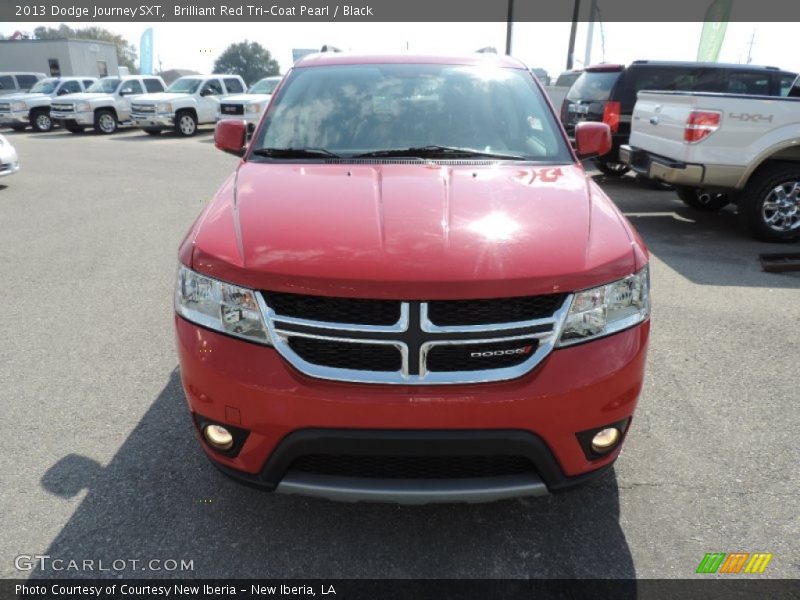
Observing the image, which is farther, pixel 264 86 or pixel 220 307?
pixel 264 86

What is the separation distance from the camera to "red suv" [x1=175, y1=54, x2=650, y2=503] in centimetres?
190

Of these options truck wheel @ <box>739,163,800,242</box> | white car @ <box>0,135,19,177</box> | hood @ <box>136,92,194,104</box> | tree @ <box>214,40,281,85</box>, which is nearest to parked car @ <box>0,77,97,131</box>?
hood @ <box>136,92,194,104</box>

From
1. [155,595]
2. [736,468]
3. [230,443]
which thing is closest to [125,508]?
[155,595]

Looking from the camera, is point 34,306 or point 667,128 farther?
point 667,128

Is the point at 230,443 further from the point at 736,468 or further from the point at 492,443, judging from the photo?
the point at 736,468

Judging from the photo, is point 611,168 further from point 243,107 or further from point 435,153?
point 243,107

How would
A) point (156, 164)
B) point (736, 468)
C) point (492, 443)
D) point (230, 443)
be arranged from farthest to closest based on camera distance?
point (156, 164) < point (736, 468) < point (230, 443) < point (492, 443)

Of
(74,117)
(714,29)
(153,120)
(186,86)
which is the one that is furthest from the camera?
(714,29)

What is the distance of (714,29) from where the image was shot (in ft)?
73.8

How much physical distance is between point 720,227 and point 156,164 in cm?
1114

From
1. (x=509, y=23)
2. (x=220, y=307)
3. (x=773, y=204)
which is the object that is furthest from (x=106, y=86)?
(x=220, y=307)

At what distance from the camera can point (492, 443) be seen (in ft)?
6.27

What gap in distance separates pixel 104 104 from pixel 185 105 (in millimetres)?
3219

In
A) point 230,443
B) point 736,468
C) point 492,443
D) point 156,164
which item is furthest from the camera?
point 156,164
